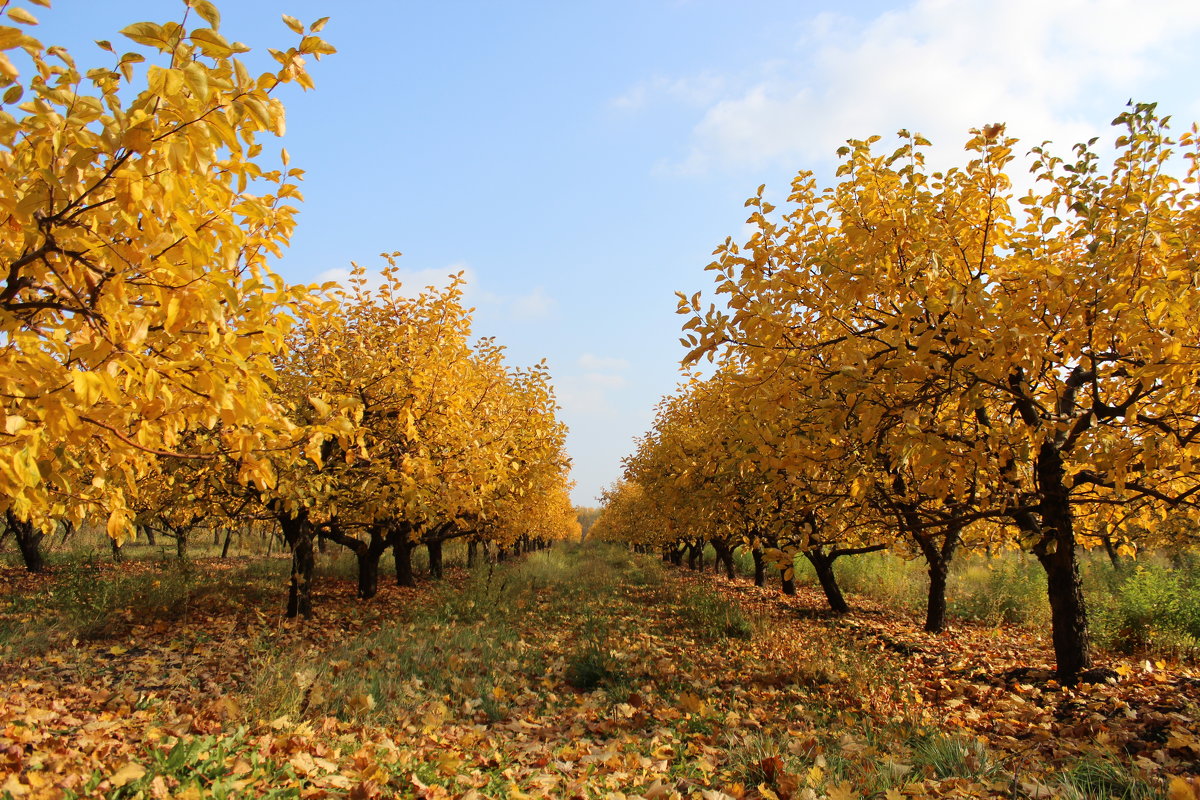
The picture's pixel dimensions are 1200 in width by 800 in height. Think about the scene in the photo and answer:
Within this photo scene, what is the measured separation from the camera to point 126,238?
2840mm

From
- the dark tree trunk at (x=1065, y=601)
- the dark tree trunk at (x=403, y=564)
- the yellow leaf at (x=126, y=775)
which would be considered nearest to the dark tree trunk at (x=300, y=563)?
the dark tree trunk at (x=403, y=564)

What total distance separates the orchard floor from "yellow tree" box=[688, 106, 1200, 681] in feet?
5.95

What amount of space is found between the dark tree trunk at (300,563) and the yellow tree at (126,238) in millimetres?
8596

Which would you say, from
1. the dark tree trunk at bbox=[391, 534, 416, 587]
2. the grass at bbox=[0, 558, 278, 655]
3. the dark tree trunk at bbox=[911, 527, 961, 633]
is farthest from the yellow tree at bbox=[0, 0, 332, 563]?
the dark tree trunk at bbox=[391, 534, 416, 587]

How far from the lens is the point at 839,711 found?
17.9 ft

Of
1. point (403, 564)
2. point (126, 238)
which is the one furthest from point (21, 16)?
point (403, 564)

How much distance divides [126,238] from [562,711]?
5437 millimetres

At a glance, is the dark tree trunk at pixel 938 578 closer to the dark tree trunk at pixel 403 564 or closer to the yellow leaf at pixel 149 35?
the yellow leaf at pixel 149 35

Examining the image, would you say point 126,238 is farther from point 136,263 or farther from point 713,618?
point 713,618

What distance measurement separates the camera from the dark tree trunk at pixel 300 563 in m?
10.6

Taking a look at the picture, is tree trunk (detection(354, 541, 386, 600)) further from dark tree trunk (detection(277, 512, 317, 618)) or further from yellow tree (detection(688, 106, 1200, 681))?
yellow tree (detection(688, 106, 1200, 681))

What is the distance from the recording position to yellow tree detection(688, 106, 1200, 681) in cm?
333

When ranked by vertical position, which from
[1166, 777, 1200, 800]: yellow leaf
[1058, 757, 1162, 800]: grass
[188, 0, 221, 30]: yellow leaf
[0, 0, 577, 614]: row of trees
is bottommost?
[1058, 757, 1162, 800]: grass

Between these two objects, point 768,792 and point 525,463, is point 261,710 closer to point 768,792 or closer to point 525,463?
point 768,792
